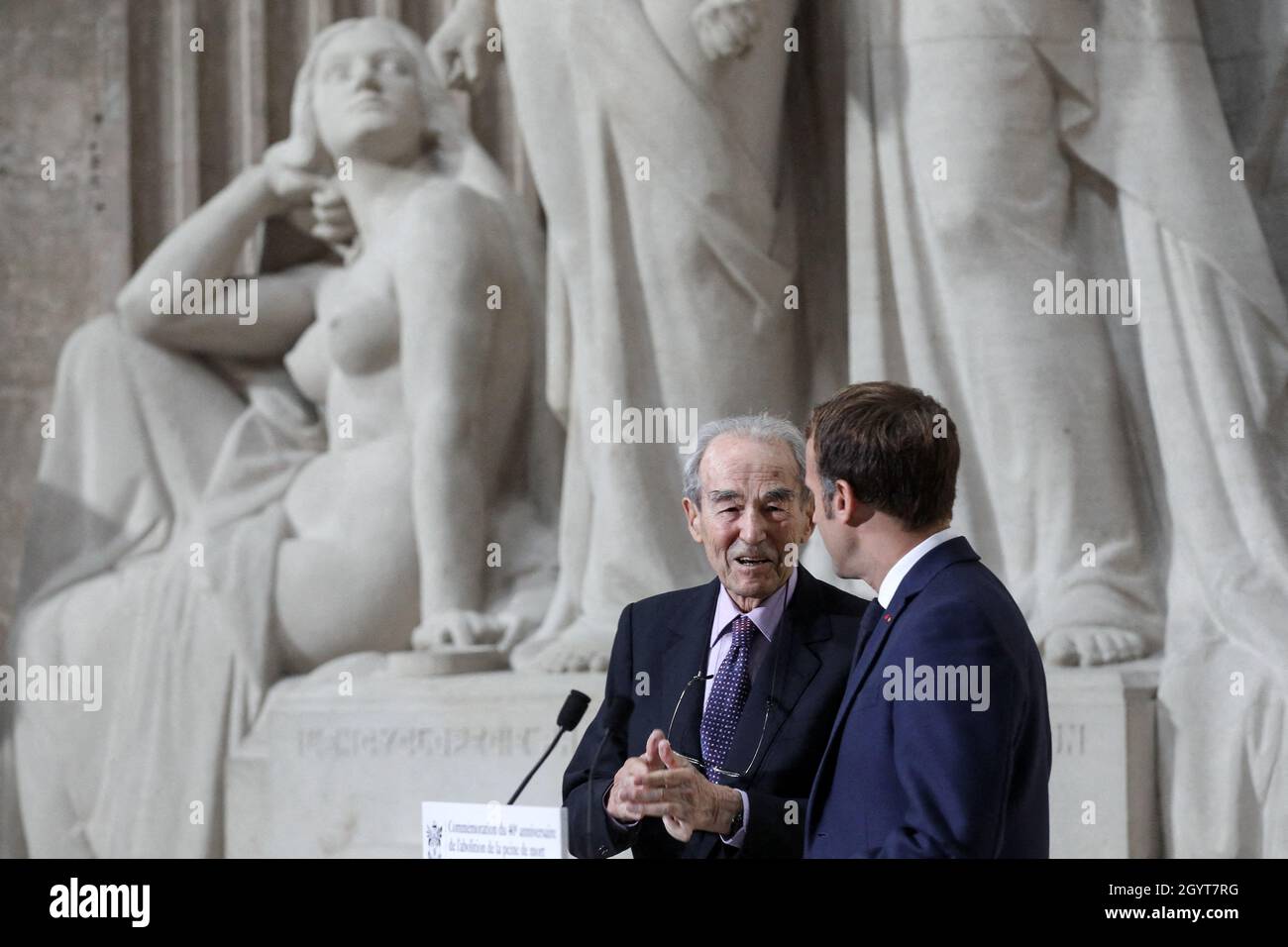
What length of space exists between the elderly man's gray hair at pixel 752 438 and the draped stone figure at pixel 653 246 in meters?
1.74

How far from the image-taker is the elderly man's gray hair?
7.44 ft

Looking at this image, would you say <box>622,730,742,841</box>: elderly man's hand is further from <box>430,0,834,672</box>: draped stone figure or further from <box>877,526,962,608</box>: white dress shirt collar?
<box>430,0,834,672</box>: draped stone figure

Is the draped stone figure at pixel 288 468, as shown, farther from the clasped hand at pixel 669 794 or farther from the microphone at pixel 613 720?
the clasped hand at pixel 669 794

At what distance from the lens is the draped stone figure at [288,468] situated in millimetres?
4398

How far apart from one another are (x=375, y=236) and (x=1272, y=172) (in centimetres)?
203

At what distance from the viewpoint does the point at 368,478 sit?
4473 millimetres

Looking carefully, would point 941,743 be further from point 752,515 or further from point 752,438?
point 752,438

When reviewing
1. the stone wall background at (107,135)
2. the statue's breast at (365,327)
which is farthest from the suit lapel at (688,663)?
the stone wall background at (107,135)

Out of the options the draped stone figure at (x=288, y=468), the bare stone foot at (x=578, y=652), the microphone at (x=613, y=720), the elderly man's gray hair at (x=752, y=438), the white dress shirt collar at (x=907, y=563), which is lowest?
the microphone at (x=613, y=720)
